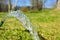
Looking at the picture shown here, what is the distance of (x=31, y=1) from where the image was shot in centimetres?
2739

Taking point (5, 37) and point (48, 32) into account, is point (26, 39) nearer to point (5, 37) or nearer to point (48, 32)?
point (5, 37)

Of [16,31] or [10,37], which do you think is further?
Answer: [16,31]

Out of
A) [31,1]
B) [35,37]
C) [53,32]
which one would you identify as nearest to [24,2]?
[31,1]

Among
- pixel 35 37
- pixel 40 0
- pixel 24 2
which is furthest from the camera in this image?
pixel 24 2

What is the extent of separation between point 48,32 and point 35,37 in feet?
5.67

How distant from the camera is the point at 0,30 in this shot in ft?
16.6

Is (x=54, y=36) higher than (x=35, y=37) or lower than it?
lower

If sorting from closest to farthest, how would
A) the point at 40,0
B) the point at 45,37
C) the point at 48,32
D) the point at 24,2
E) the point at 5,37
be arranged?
the point at 5,37
the point at 45,37
the point at 48,32
the point at 40,0
the point at 24,2

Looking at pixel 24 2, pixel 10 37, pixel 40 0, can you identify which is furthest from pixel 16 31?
pixel 24 2

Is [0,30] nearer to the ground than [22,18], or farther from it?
nearer to the ground

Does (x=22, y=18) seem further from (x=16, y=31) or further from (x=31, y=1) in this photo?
(x=31, y=1)

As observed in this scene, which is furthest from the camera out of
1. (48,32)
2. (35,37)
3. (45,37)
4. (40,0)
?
(40,0)

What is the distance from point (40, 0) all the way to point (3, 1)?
5483mm

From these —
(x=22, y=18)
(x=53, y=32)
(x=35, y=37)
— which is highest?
(x=22, y=18)
